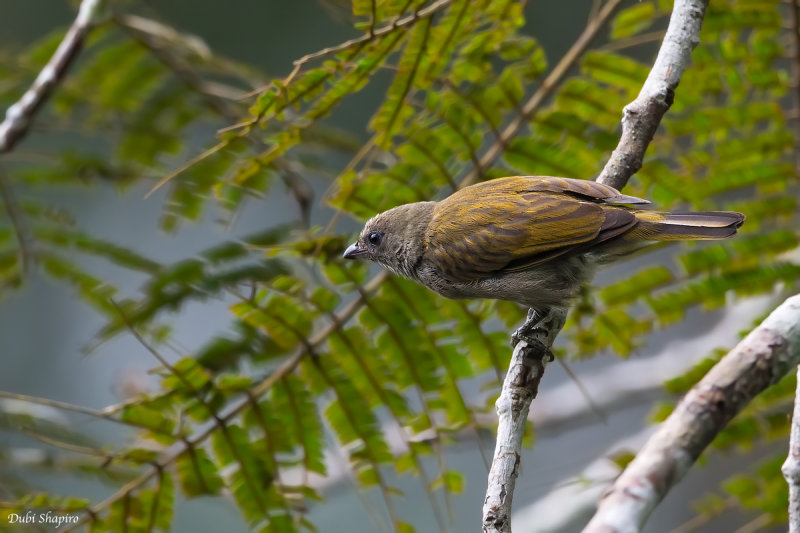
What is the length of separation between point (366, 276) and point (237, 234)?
555 centimetres

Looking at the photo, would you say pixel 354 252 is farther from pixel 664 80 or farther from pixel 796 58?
pixel 796 58

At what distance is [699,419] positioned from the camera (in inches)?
88.9

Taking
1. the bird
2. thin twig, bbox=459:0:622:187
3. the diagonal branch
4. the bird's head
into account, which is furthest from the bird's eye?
the diagonal branch

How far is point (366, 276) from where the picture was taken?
3596 mm

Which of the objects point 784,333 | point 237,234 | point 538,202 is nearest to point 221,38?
point 237,234

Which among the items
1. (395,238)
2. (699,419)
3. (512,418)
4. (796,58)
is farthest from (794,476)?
(796,58)

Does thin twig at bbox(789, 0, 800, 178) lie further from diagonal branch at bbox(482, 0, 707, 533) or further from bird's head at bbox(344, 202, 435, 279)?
bird's head at bbox(344, 202, 435, 279)

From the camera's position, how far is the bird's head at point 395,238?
3.49 m

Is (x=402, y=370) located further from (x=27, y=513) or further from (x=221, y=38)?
(x=221, y=38)

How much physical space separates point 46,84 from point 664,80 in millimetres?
2354

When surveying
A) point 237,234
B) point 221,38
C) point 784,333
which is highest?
point 221,38

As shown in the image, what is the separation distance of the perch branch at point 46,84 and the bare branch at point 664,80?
2.19 metres

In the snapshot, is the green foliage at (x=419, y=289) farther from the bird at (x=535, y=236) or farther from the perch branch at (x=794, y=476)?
the perch branch at (x=794, y=476)

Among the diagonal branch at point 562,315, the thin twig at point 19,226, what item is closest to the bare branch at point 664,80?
the diagonal branch at point 562,315
